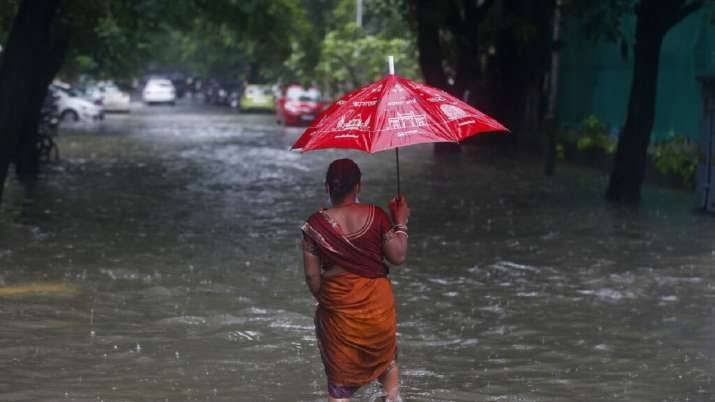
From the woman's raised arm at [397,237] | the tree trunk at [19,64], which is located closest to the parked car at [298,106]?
the tree trunk at [19,64]

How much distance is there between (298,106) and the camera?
47.3 m

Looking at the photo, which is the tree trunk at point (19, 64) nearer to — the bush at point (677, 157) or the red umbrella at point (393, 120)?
the red umbrella at point (393, 120)

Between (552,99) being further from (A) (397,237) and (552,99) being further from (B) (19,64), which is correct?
(A) (397,237)

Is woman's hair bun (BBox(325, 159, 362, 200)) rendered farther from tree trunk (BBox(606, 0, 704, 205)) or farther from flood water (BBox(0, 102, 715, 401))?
tree trunk (BBox(606, 0, 704, 205))

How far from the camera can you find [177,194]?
2022 centimetres

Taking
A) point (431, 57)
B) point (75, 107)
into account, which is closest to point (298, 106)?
point (75, 107)

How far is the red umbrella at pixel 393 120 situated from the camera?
246 inches

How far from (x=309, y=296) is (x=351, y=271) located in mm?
5146

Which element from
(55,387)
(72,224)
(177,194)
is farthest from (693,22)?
(55,387)

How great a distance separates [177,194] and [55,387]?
1238 cm

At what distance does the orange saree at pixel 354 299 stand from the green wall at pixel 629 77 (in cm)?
1662

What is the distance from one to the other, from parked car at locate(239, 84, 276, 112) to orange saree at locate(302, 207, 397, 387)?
56148 millimetres

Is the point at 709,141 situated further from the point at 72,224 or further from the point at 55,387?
the point at 55,387

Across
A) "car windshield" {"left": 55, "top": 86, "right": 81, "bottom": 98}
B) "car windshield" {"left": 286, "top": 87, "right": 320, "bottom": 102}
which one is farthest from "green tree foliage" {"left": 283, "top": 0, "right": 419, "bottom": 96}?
"car windshield" {"left": 55, "top": 86, "right": 81, "bottom": 98}
